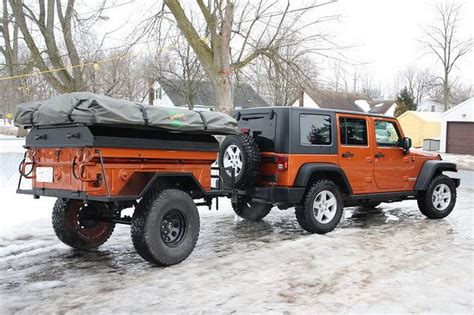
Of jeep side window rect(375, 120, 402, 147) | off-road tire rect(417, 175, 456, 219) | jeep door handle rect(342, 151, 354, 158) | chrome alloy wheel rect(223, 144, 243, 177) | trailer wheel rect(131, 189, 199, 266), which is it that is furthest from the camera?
off-road tire rect(417, 175, 456, 219)

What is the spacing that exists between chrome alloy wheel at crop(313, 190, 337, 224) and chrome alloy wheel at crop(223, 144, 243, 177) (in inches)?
49.9

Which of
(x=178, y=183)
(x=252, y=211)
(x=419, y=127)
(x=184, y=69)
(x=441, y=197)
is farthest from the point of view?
(x=419, y=127)

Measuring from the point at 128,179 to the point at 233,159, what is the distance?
226cm

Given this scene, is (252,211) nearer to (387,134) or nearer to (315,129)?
(315,129)

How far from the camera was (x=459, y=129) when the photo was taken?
114 feet

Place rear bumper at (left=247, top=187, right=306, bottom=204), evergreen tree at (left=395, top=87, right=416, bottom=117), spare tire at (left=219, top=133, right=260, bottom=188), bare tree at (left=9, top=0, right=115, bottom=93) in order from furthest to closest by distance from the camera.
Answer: evergreen tree at (left=395, top=87, right=416, bottom=117) → bare tree at (left=9, top=0, right=115, bottom=93) → spare tire at (left=219, top=133, right=260, bottom=188) → rear bumper at (left=247, top=187, right=306, bottom=204)

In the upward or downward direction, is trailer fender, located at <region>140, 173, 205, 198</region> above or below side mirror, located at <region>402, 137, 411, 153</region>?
below

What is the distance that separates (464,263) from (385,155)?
108 inches

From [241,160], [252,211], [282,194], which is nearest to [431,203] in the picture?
[252,211]

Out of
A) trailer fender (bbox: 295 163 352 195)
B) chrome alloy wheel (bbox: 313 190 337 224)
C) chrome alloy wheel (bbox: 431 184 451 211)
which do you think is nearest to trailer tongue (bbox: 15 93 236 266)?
trailer fender (bbox: 295 163 352 195)

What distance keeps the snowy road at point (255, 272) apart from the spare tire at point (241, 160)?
86cm

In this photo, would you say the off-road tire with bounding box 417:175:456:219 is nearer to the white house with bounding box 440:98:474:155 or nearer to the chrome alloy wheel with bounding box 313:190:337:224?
the chrome alloy wheel with bounding box 313:190:337:224

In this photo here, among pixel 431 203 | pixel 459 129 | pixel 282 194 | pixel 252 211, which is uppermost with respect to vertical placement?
pixel 459 129

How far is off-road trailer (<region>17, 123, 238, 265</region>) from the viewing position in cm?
532
